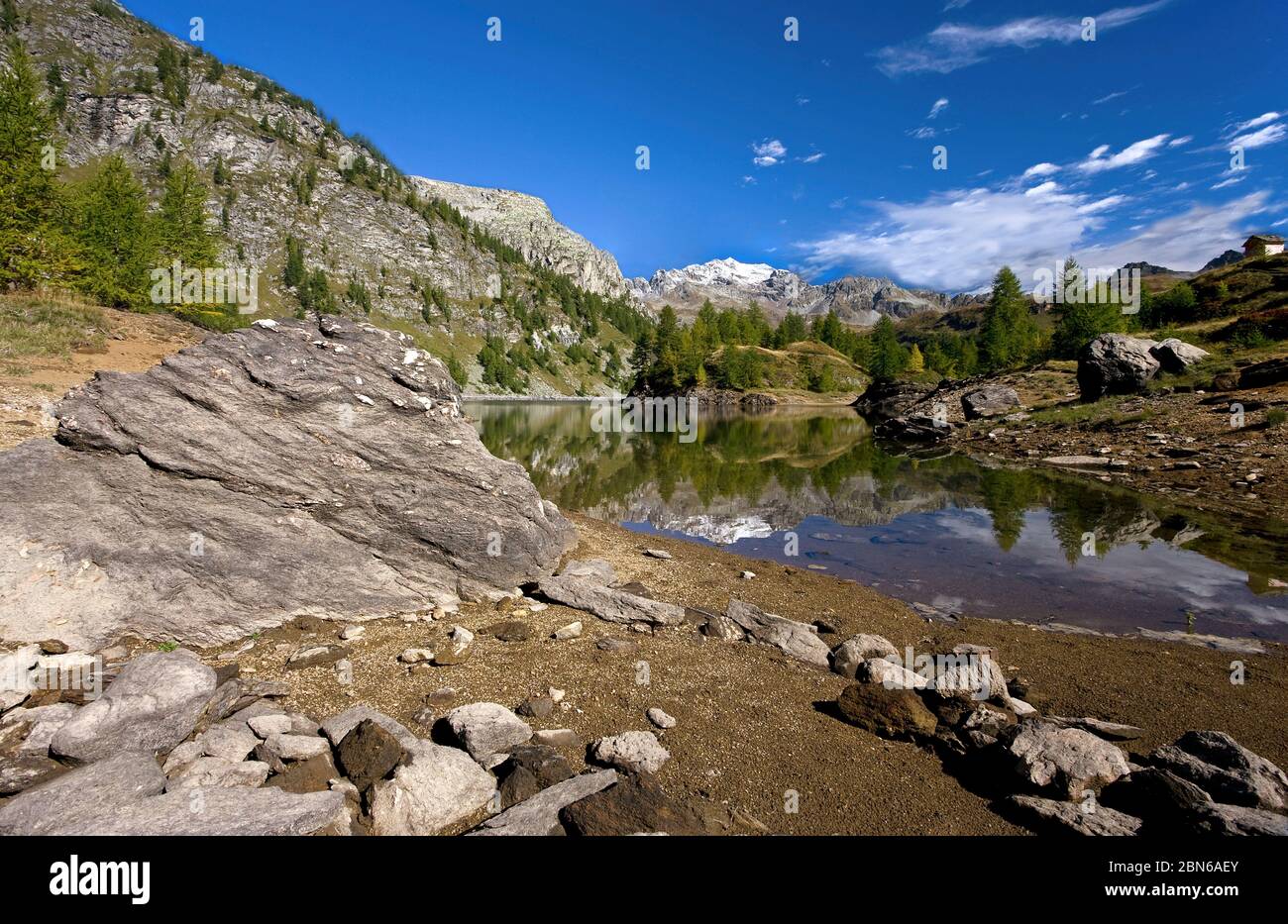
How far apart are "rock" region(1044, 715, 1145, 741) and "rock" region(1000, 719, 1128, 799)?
4.63 feet

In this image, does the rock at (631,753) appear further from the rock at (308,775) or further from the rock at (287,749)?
the rock at (287,749)

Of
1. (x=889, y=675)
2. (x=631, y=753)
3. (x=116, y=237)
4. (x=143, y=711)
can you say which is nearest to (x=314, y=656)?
(x=143, y=711)

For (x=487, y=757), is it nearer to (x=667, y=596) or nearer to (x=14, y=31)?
(x=667, y=596)

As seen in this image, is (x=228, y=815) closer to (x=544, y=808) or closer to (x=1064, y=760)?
(x=544, y=808)

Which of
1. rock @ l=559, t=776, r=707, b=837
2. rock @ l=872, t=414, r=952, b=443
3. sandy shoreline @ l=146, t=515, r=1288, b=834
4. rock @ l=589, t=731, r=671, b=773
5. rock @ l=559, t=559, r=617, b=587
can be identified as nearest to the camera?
rock @ l=559, t=776, r=707, b=837

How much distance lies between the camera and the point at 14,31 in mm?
187625

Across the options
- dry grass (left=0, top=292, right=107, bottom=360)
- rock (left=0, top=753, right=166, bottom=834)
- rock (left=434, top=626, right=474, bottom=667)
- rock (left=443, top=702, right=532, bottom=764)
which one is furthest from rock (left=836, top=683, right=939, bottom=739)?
dry grass (left=0, top=292, right=107, bottom=360)

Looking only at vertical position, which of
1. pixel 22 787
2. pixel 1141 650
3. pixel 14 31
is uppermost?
pixel 14 31

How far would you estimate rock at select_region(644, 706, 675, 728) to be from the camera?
787 centimetres

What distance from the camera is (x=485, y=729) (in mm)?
7195

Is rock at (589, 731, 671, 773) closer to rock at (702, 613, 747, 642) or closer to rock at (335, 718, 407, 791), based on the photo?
rock at (335, 718, 407, 791)

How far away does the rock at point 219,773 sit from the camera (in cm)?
590
